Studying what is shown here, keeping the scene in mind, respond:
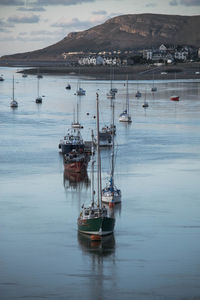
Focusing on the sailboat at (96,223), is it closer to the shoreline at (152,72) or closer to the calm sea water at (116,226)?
the calm sea water at (116,226)

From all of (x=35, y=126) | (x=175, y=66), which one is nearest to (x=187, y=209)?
(x=35, y=126)

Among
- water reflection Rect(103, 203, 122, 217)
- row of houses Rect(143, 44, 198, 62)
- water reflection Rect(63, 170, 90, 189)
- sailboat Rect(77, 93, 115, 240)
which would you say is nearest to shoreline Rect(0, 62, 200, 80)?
row of houses Rect(143, 44, 198, 62)

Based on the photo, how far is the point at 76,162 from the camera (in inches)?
1113

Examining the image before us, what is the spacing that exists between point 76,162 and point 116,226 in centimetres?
834

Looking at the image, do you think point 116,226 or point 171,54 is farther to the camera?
point 171,54

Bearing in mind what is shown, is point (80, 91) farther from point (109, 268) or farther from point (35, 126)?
point (109, 268)

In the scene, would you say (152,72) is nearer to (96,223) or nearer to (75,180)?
(75,180)

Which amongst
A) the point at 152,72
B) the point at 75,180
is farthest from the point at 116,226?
the point at 152,72

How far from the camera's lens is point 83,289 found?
51.0 feet

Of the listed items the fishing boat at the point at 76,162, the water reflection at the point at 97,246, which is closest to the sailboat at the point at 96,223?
the water reflection at the point at 97,246

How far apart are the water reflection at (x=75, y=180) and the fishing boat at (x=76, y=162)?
0.18 m

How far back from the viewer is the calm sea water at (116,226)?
15.9 meters

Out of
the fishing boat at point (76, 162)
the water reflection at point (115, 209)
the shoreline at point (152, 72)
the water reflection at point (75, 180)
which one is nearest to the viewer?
the water reflection at point (115, 209)

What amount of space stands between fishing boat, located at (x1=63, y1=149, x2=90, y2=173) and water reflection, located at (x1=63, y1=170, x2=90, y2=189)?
0.18 m
